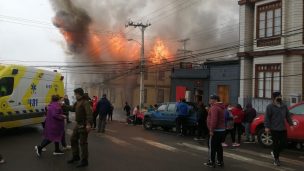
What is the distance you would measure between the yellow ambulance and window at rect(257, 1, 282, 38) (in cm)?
1327

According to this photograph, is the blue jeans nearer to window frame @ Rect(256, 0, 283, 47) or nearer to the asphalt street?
the asphalt street

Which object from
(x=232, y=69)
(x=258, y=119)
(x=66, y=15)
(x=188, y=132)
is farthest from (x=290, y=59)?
(x=66, y=15)

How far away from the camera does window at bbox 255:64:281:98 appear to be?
74.2 feet

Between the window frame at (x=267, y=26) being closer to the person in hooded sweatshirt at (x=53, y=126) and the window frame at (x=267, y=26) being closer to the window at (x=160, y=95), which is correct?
the person in hooded sweatshirt at (x=53, y=126)

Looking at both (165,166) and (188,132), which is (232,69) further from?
(165,166)

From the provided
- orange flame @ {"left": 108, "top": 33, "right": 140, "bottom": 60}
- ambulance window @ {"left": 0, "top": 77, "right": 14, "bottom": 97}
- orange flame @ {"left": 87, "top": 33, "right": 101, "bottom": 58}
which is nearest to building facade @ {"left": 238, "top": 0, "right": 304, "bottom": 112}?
ambulance window @ {"left": 0, "top": 77, "right": 14, "bottom": 97}

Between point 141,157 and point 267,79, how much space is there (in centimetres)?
1536

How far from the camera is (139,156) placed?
10.1 m

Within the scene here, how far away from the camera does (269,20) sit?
75.9ft

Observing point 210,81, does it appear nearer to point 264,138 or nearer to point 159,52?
point 264,138

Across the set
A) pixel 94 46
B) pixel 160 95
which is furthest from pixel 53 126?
pixel 160 95

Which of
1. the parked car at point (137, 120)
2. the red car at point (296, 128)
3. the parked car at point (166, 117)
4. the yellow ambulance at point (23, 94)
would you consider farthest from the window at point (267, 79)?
the yellow ambulance at point (23, 94)

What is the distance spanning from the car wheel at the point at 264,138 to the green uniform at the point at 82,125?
22.2 ft

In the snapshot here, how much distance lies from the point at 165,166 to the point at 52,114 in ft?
10.4
